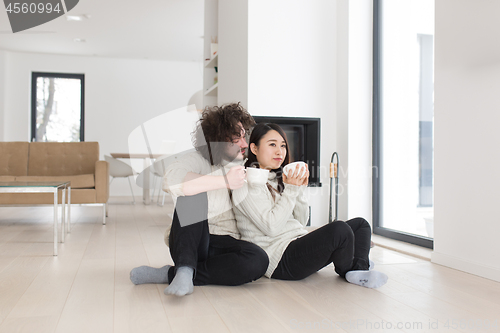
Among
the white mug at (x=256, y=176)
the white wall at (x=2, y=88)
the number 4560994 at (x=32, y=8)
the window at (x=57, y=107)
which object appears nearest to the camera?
the white mug at (x=256, y=176)

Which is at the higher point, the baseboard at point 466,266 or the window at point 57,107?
the window at point 57,107

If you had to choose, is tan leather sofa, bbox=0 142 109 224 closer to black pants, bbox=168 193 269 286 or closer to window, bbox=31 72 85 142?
black pants, bbox=168 193 269 286

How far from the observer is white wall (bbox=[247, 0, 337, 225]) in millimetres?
3293

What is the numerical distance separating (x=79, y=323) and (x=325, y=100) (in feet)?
8.59

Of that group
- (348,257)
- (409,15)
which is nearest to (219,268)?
(348,257)

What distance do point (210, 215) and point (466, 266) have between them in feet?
4.49

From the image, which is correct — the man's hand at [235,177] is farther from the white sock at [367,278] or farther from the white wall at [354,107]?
the white wall at [354,107]

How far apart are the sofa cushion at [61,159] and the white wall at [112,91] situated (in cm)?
322

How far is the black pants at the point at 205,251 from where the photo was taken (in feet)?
5.30

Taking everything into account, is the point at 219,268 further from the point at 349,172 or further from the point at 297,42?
the point at 297,42

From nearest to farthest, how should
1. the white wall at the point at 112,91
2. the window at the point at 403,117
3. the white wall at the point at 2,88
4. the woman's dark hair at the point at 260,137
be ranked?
1. the woman's dark hair at the point at 260,137
2. the window at the point at 403,117
3. the white wall at the point at 2,88
4. the white wall at the point at 112,91

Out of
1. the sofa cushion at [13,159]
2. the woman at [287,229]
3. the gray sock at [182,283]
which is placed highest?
the sofa cushion at [13,159]

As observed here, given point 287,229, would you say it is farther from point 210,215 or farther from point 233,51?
point 233,51

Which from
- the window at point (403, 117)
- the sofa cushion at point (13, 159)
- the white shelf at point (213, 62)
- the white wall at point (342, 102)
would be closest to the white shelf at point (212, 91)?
the white shelf at point (213, 62)
